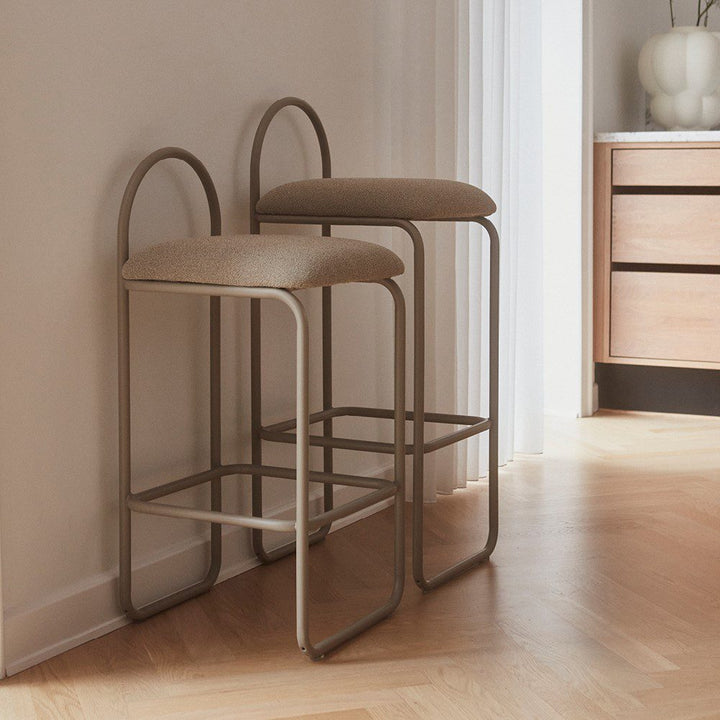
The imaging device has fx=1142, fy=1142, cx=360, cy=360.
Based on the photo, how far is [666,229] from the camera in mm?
3305

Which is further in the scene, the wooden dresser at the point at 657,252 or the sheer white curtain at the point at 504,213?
the wooden dresser at the point at 657,252

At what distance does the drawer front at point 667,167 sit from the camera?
3.24m

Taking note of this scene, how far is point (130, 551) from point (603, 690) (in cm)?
72

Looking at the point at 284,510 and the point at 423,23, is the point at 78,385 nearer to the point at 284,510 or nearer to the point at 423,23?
the point at 284,510

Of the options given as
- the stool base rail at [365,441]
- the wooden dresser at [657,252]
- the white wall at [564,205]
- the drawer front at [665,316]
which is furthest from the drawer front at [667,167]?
the stool base rail at [365,441]

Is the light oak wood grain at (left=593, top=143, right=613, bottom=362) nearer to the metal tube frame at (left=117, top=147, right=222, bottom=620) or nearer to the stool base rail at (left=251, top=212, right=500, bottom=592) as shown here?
the stool base rail at (left=251, top=212, right=500, bottom=592)

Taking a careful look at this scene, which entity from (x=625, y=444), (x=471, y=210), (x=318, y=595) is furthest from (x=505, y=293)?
(x=318, y=595)

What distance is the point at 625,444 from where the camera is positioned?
3.07m

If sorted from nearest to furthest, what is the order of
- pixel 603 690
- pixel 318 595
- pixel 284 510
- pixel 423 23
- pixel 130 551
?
pixel 603 690, pixel 130 551, pixel 318 595, pixel 284 510, pixel 423 23

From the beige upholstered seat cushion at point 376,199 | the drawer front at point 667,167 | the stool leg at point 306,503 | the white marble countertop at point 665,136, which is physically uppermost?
the white marble countertop at point 665,136

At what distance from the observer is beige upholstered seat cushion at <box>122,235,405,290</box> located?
5.00 feet

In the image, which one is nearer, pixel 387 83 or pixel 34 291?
pixel 34 291

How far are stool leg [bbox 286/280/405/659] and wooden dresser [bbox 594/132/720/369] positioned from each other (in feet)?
5.83

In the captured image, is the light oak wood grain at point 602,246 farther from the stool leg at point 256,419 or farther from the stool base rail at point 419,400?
the stool leg at point 256,419
